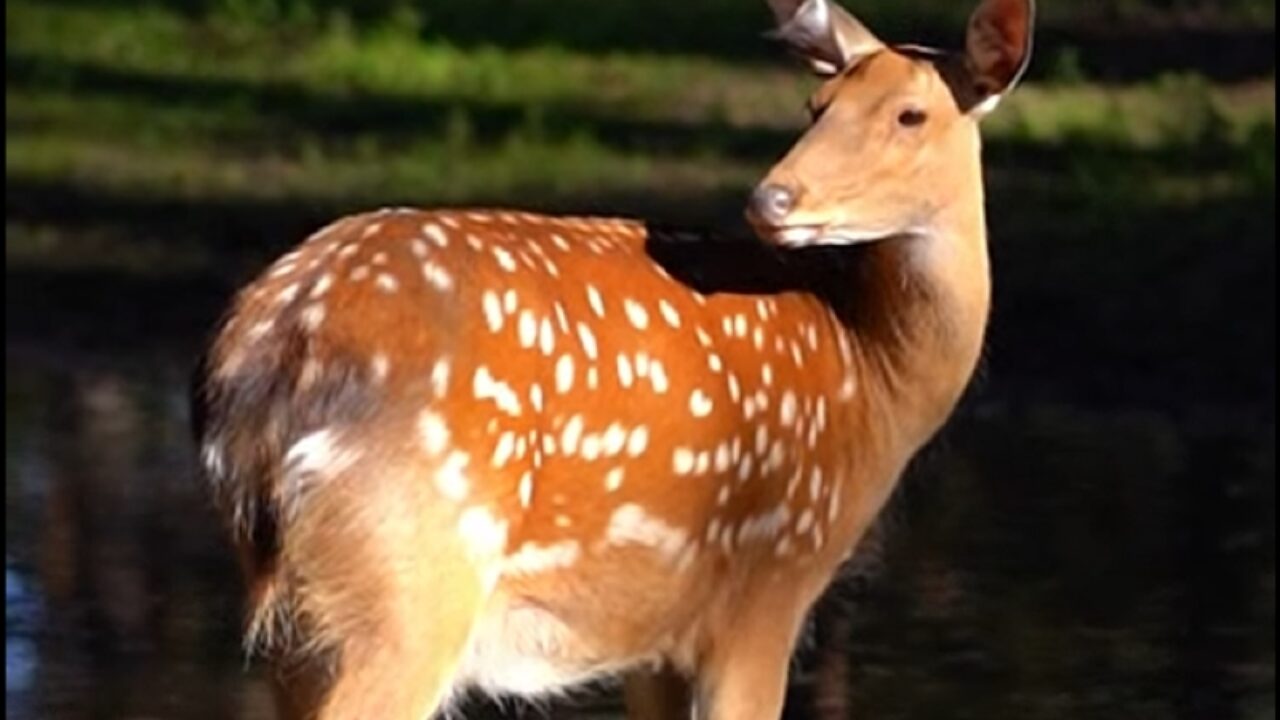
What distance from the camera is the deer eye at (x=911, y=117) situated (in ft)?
28.9

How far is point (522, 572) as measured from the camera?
809 cm

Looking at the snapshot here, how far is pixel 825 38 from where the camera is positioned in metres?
9.03

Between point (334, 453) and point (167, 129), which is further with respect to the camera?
point (167, 129)

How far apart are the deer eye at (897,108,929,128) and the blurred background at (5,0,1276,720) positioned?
2.42m

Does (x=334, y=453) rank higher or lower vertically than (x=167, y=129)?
higher

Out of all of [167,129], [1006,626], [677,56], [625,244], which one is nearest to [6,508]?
[1006,626]

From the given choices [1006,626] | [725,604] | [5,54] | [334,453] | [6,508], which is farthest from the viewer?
[5,54]

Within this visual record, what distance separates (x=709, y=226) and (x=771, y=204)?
8049mm

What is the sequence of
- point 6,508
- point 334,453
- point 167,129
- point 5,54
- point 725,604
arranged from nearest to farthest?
point 334,453 → point 725,604 → point 6,508 → point 167,129 → point 5,54

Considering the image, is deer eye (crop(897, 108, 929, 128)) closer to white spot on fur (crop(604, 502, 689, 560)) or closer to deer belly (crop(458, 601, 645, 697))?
white spot on fur (crop(604, 502, 689, 560))

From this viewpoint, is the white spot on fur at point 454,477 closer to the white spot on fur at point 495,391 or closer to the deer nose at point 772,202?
the white spot on fur at point 495,391

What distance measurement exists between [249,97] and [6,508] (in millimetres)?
8383

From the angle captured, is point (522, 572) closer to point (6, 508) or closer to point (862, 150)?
point (862, 150)

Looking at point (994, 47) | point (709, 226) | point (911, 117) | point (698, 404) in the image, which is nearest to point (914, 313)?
point (911, 117)
